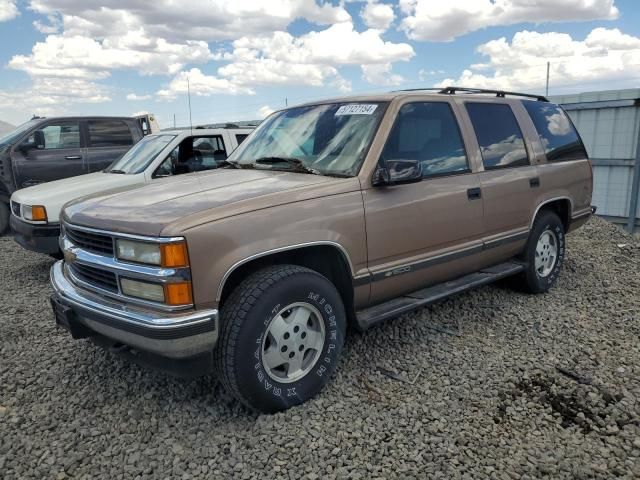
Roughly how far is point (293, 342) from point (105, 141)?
7.33 meters

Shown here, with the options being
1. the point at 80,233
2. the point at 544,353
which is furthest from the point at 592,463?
the point at 80,233

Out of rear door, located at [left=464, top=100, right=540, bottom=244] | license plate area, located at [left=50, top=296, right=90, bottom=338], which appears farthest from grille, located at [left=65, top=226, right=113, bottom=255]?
rear door, located at [left=464, top=100, right=540, bottom=244]

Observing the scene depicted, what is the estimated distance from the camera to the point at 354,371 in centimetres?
361

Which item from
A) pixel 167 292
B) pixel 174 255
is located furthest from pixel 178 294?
pixel 174 255

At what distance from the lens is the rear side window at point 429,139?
12.1 feet

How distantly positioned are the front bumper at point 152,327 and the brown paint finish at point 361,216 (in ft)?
0.38

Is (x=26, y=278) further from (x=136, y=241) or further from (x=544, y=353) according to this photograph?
(x=544, y=353)

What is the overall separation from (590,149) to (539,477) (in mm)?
7657

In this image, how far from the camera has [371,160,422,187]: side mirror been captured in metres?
3.33

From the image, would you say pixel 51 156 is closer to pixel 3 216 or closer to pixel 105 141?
pixel 105 141

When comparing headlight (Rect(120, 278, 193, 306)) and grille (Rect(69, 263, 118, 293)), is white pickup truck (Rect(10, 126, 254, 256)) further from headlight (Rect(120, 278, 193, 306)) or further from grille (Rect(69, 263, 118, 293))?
headlight (Rect(120, 278, 193, 306))

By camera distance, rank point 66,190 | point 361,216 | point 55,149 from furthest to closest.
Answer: point 55,149, point 66,190, point 361,216

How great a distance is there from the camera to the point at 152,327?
A: 8.54ft

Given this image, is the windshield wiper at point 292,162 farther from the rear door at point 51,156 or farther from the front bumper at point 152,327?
the rear door at point 51,156
